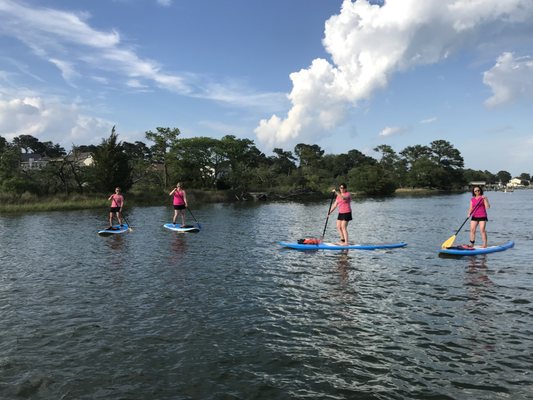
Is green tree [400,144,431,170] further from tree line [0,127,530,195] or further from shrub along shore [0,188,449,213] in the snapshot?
shrub along shore [0,188,449,213]

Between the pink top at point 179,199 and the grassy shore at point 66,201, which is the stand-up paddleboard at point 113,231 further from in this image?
the grassy shore at point 66,201

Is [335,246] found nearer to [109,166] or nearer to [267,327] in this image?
[267,327]

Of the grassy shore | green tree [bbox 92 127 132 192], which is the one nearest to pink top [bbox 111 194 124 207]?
the grassy shore

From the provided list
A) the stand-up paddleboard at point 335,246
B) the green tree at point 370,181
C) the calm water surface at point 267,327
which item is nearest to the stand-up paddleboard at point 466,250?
the calm water surface at point 267,327

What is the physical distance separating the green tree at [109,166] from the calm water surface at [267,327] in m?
45.9

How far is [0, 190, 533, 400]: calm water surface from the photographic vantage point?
6.28 metres

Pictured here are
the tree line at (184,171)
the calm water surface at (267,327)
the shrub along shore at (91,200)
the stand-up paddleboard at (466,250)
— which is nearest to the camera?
the calm water surface at (267,327)

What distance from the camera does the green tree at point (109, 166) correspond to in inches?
2371

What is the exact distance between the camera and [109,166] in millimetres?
60562

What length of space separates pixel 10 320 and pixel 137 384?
4.76 meters

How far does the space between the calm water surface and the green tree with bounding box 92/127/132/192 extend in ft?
151

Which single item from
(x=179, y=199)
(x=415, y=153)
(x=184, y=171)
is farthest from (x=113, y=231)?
(x=415, y=153)

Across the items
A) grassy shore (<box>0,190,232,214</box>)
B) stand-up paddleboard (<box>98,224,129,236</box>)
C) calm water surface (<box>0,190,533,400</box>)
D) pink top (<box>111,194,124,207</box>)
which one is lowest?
calm water surface (<box>0,190,533,400</box>)

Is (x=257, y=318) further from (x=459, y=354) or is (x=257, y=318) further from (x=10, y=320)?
(x=10, y=320)
